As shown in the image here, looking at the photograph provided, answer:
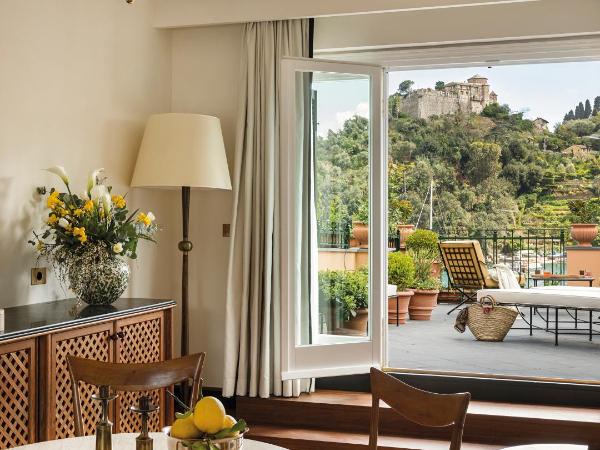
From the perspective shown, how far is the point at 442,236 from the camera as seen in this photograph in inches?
454

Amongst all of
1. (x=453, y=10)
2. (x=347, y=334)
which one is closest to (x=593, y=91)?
(x=453, y=10)

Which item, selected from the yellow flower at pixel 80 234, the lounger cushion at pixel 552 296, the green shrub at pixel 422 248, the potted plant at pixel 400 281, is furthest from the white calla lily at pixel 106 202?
the green shrub at pixel 422 248

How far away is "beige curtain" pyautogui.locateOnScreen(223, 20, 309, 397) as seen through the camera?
4.90 meters

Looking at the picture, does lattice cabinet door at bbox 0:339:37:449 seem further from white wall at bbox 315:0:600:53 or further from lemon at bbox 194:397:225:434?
white wall at bbox 315:0:600:53

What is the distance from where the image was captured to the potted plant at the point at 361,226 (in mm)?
5004

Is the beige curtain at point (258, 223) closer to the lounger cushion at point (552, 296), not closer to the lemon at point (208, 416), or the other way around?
the lounger cushion at point (552, 296)

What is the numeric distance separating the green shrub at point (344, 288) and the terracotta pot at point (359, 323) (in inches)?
1.7

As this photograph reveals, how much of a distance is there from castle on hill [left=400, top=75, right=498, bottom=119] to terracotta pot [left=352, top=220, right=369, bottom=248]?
22.8 feet

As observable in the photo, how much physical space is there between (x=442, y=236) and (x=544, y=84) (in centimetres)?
274

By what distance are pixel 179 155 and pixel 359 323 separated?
165 centimetres

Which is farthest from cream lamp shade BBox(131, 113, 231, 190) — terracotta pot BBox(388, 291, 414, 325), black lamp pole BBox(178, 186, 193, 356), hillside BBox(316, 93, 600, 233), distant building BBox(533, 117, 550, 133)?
distant building BBox(533, 117, 550, 133)

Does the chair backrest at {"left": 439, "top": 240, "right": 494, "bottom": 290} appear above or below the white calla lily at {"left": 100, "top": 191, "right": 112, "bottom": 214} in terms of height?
below

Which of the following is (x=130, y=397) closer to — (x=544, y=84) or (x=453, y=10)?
(x=453, y=10)

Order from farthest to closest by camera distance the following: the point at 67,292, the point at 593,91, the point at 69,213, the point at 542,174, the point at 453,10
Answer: the point at 542,174 → the point at 593,91 → the point at 453,10 → the point at 67,292 → the point at 69,213
